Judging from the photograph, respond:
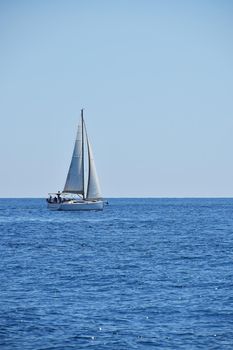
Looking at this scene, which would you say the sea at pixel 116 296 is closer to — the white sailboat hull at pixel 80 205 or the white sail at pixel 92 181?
the white sail at pixel 92 181

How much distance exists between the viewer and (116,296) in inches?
1367

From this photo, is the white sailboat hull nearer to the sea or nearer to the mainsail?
the mainsail

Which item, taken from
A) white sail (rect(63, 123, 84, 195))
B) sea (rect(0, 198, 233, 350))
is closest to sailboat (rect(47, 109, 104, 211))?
white sail (rect(63, 123, 84, 195))

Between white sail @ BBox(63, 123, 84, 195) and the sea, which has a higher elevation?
white sail @ BBox(63, 123, 84, 195)

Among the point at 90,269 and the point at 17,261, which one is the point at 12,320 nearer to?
the point at 90,269

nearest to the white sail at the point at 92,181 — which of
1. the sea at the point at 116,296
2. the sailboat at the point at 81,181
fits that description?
the sailboat at the point at 81,181

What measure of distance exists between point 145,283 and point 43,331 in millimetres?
11917

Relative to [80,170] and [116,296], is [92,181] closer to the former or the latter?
[80,170]

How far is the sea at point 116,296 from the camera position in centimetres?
2672

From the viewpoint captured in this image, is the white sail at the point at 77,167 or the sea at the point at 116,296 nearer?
the sea at the point at 116,296

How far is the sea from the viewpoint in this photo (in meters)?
26.7

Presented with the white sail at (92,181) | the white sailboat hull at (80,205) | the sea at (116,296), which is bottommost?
the sea at (116,296)

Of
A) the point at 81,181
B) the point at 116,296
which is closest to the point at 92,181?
the point at 81,181

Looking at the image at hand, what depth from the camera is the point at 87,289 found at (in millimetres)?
36656
